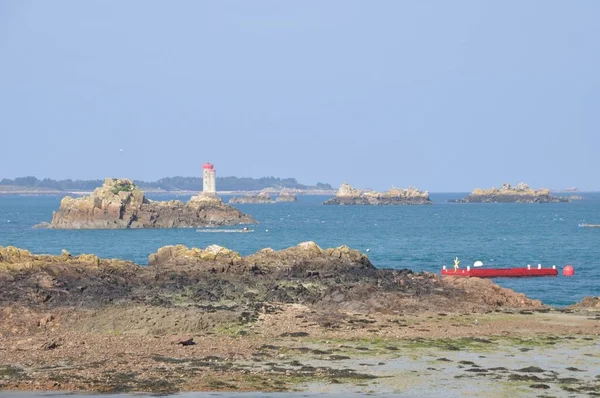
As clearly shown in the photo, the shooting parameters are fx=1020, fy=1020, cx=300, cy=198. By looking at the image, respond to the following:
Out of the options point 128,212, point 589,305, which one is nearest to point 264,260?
point 589,305

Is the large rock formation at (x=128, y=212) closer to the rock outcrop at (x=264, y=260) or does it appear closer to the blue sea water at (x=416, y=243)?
the blue sea water at (x=416, y=243)

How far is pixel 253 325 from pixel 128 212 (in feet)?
288

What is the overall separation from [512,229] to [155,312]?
88.5 metres

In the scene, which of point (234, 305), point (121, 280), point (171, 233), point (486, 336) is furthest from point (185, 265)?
point (171, 233)

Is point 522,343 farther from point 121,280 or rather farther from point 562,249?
point 562,249

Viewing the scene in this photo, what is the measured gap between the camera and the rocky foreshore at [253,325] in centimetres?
2280

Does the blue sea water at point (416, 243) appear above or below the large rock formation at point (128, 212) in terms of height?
below

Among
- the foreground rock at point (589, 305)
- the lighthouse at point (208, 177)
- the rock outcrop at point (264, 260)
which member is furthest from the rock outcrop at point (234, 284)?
the lighthouse at point (208, 177)

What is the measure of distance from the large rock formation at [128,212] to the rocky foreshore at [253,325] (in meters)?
71.4

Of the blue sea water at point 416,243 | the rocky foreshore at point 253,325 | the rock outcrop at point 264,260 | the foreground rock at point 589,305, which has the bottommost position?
the blue sea water at point 416,243

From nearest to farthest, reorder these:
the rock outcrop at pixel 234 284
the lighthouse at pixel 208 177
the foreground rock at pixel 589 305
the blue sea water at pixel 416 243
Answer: the rock outcrop at pixel 234 284 < the foreground rock at pixel 589 305 < the blue sea water at pixel 416 243 < the lighthouse at pixel 208 177

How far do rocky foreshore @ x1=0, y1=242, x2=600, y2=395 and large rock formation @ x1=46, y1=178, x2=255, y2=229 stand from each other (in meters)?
71.4

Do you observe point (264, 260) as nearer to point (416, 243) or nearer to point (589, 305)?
point (589, 305)

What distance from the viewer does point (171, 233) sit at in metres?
104
